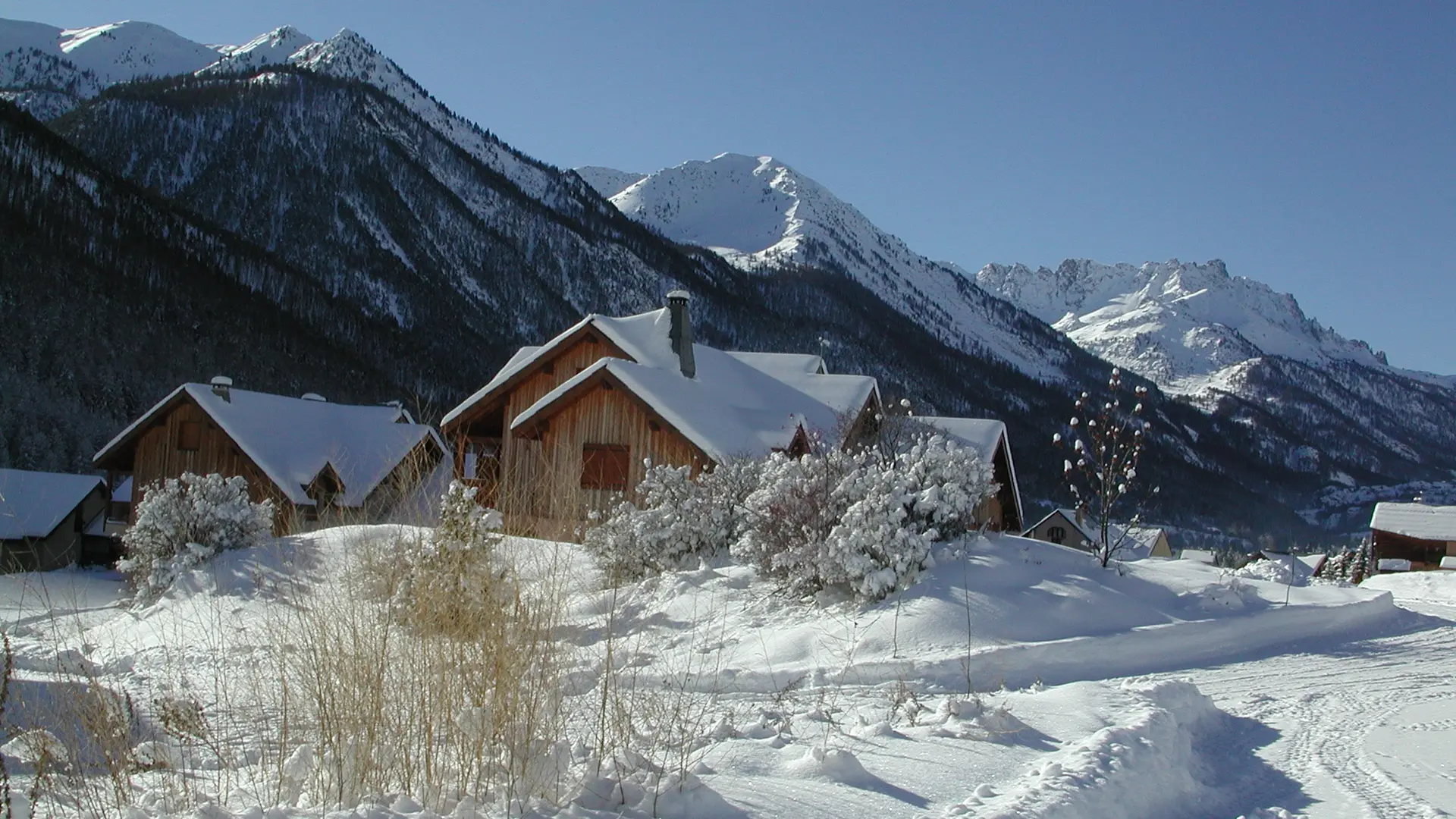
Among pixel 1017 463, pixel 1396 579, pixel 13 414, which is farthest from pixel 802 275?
pixel 1396 579

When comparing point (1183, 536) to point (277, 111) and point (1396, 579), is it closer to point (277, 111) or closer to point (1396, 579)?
point (1396, 579)

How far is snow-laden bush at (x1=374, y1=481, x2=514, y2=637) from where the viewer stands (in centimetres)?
547

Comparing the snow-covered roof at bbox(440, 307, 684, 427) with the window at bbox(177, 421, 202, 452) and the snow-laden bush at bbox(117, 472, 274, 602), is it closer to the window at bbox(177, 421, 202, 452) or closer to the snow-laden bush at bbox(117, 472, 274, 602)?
the snow-laden bush at bbox(117, 472, 274, 602)

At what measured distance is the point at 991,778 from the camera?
18.9 feet

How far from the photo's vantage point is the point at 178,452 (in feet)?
118

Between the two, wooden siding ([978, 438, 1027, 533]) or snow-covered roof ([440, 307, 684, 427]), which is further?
wooden siding ([978, 438, 1027, 533])

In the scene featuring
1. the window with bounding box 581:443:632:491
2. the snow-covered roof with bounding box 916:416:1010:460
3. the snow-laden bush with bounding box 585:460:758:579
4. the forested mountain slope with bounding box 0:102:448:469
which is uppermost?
the forested mountain slope with bounding box 0:102:448:469

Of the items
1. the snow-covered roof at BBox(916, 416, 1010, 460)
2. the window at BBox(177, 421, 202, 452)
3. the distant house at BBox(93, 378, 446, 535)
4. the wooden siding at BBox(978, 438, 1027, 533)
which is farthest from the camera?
the window at BBox(177, 421, 202, 452)

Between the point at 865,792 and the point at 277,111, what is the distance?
144062mm

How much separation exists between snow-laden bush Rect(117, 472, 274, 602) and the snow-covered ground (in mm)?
2730

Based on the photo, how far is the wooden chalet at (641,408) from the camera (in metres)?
22.5

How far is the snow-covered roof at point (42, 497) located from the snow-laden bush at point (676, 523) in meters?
29.5

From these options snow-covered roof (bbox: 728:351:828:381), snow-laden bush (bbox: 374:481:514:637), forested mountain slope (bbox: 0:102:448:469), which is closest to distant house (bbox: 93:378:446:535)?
snow-covered roof (bbox: 728:351:828:381)

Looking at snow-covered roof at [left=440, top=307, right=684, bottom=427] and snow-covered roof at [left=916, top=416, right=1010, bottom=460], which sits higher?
snow-covered roof at [left=440, top=307, right=684, bottom=427]
